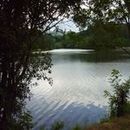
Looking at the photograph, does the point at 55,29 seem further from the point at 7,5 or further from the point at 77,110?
the point at 77,110

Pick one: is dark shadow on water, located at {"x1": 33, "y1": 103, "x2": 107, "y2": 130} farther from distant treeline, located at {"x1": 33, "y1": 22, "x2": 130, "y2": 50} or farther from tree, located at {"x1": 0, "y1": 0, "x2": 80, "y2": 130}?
tree, located at {"x1": 0, "y1": 0, "x2": 80, "y2": 130}

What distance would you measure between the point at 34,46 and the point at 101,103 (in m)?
13.8

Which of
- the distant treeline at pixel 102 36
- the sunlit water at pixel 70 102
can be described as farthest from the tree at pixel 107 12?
the sunlit water at pixel 70 102

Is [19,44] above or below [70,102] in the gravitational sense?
above

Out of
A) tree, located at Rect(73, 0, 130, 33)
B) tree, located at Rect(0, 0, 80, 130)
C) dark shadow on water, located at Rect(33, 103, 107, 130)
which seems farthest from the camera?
dark shadow on water, located at Rect(33, 103, 107, 130)

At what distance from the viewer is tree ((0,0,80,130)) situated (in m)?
8.36

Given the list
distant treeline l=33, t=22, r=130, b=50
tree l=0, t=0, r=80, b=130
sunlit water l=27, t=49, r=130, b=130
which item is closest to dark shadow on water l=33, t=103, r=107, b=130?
sunlit water l=27, t=49, r=130, b=130

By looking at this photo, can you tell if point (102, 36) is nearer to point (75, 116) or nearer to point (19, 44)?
point (19, 44)

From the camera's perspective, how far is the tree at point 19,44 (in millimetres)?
8355

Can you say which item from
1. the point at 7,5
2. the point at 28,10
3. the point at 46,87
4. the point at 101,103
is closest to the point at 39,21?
the point at 28,10

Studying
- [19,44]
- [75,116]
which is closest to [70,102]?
[75,116]

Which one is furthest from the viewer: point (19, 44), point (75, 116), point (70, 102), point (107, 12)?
point (70, 102)

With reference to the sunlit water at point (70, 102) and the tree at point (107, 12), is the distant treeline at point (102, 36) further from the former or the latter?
the sunlit water at point (70, 102)

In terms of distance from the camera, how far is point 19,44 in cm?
856
